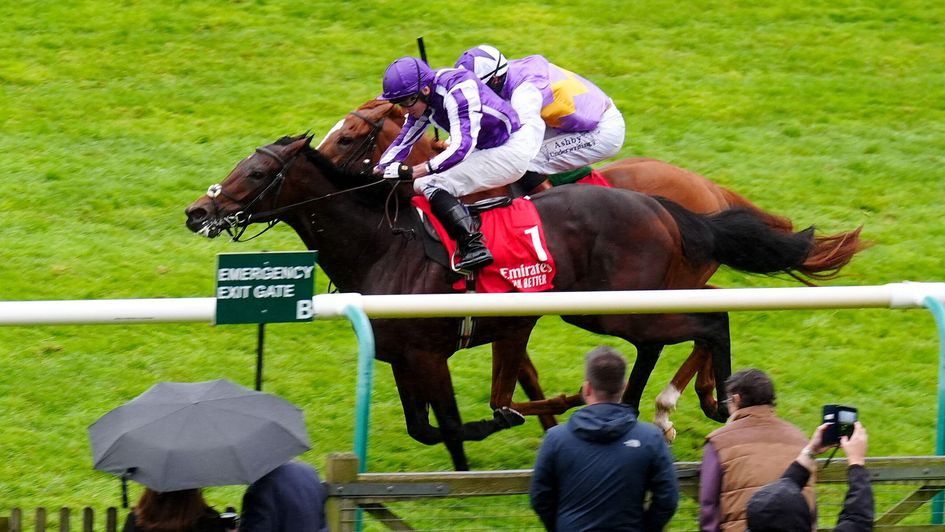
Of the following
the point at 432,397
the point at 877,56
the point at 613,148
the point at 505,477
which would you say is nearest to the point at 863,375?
the point at 613,148

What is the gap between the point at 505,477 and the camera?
3945mm

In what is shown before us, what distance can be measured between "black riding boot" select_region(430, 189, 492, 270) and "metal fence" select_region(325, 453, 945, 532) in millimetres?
1629

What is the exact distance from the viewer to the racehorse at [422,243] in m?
6.22

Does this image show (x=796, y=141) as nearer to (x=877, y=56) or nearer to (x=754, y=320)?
(x=877, y=56)

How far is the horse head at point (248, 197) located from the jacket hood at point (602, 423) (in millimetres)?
2920

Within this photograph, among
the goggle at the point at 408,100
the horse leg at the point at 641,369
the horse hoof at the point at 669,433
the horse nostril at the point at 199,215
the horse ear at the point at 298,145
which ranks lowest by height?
the horse hoof at the point at 669,433

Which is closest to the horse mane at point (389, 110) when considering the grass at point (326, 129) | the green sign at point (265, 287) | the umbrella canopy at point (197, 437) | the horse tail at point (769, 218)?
the grass at point (326, 129)

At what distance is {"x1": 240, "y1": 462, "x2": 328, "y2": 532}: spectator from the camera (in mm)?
3602

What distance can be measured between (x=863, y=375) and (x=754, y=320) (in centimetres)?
89

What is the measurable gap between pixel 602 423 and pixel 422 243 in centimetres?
266

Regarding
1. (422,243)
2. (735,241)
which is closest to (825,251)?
(735,241)

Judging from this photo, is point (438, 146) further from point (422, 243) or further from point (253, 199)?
point (253, 199)

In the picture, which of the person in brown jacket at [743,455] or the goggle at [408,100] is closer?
the person in brown jacket at [743,455]

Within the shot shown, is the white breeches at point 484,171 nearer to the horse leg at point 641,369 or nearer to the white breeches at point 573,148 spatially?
the white breeches at point 573,148
